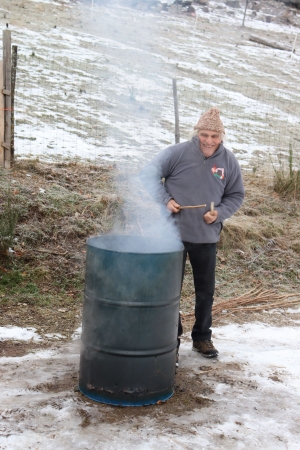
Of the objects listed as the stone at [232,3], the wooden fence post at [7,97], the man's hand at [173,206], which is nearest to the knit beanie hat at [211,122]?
the man's hand at [173,206]

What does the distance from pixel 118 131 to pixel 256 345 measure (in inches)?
272

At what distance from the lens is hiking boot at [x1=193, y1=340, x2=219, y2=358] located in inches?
163

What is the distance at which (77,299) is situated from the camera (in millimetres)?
5152

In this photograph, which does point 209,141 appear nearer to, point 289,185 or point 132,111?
point 289,185

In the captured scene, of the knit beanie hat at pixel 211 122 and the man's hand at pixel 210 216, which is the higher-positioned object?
the knit beanie hat at pixel 211 122

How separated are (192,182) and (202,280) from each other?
0.76 meters

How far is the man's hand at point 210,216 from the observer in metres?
3.76

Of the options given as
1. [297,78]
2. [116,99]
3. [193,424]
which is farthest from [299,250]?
[297,78]

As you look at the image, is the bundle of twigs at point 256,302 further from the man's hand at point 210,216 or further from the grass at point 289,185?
the grass at point 289,185

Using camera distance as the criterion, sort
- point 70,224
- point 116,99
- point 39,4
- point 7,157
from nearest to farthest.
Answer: point 70,224 < point 7,157 < point 116,99 < point 39,4

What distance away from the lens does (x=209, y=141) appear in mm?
3771

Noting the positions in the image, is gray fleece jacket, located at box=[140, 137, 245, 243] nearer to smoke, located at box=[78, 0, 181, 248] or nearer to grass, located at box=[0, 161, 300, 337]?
smoke, located at box=[78, 0, 181, 248]

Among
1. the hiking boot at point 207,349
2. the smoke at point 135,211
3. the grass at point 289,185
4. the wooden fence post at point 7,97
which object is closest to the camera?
the hiking boot at point 207,349

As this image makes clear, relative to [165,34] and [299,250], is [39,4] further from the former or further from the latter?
[299,250]
